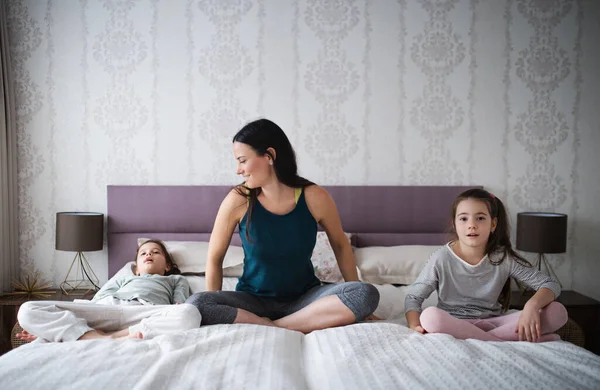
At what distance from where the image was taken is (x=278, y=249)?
2.11 metres

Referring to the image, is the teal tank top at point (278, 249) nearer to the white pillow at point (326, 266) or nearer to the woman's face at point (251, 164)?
the woman's face at point (251, 164)

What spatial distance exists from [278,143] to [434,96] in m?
1.76

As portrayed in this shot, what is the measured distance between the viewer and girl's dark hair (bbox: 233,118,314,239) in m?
2.11

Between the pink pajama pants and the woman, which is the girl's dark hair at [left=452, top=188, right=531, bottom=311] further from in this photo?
the woman

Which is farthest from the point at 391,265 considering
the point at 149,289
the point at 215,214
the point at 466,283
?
the point at 149,289

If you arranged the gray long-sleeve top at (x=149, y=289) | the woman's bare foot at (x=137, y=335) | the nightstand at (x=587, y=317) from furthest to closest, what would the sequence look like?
the nightstand at (x=587, y=317) < the gray long-sleeve top at (x=149, y=289) < the woman's bare foot at (x=137, y=335)

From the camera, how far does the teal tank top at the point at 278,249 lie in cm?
212

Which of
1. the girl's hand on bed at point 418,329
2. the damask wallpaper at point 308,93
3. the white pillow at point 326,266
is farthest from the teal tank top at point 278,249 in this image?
the damask wallpaper at point 308,93

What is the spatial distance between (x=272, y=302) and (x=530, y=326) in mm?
943

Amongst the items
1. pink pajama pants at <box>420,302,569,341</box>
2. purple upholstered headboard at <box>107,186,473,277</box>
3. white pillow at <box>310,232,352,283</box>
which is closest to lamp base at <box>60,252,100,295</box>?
purple upholstered headboard at <box>107,186,473,277</box>

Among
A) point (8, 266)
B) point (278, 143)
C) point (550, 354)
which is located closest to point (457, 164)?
point (278, 143)

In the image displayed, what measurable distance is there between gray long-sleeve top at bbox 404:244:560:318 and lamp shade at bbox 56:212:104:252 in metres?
2.02

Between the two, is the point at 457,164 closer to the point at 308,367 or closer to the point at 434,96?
the point at 434,96

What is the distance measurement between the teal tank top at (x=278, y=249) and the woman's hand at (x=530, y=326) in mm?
822
